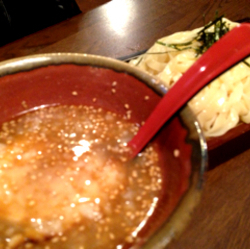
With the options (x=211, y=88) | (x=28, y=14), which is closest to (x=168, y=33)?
(x=211, y=88)

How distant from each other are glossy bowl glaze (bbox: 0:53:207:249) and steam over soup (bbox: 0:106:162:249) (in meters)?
0.04

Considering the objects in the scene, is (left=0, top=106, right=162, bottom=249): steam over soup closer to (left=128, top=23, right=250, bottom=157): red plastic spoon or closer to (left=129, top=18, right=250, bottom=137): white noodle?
(left=128, top=23, right=250, bottom=157): red plastic spoon

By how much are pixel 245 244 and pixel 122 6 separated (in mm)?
1648

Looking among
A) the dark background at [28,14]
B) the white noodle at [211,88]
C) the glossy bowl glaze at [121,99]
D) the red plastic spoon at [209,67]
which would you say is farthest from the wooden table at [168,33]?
the dark background at [28,14]

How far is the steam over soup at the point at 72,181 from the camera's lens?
74cm

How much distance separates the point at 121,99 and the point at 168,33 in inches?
35.5

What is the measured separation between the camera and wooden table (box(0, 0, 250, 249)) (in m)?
0.92

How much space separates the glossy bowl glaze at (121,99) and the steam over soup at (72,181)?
36 mm

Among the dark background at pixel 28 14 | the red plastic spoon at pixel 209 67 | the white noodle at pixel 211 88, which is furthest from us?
the dark background at pixel 28 14

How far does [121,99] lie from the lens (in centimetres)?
100

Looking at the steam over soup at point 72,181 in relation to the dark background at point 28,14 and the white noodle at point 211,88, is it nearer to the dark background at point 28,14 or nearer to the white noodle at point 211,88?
the white noodle at point 211,88

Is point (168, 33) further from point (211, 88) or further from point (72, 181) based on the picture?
point (72, 181)

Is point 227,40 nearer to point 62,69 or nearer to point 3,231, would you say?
point 62,69

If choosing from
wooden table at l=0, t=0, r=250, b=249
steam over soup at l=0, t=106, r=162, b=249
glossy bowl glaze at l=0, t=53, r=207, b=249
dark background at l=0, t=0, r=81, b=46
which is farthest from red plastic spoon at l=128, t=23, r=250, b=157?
dark background at l=0, t=0, r=81, b=46
